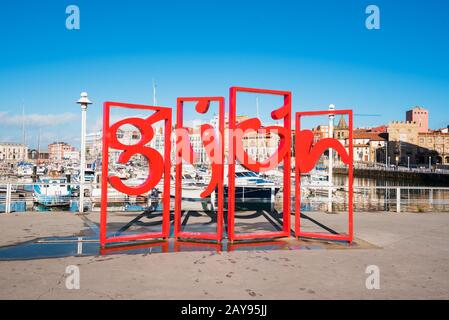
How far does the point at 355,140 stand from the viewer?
14325cm

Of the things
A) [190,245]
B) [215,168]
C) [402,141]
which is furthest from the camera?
[402,141]

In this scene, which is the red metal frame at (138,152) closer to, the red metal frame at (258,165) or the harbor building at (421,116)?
the red metal frame at (258,165)

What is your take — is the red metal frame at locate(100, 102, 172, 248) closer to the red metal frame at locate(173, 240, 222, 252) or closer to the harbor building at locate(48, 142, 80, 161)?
the red metal frame at locate(173, 240, 222, 252)

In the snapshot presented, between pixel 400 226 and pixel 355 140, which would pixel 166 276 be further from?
pixel 355 140

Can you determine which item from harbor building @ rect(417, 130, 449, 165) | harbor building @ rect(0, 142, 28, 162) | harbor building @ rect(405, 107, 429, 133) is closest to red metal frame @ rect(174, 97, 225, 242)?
harbor building @ rect(417, 130, 449, 165)

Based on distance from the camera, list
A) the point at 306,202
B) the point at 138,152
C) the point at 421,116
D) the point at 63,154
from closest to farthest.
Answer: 1. the point at 138,152
2. the point at 306,202
3. the point at 63,154
4. the point at 421,116

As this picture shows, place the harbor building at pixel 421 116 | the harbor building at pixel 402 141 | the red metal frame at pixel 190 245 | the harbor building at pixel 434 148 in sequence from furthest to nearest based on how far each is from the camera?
the harbor building at pixel 421 116 → the harbor building at pixel 402 141 → the harbor building at pixel 434 148 → the red metal frame at pixel 190 245

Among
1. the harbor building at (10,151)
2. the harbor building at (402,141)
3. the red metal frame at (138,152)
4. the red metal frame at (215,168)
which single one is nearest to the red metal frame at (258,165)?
the red metal frame at (215,168)

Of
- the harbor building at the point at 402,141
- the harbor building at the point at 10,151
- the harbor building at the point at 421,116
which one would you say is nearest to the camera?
the harbor building at the point at 402,141

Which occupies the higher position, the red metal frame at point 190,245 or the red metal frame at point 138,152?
the red metal frame at point 138,152

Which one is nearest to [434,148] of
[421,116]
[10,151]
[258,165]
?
[421,116]

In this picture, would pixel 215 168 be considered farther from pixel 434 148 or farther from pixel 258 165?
pixel 434 148

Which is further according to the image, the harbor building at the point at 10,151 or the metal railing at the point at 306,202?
the harbor building at the point at 10,151

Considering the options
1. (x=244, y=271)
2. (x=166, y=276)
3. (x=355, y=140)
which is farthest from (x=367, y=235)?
(x=355, y=140)
